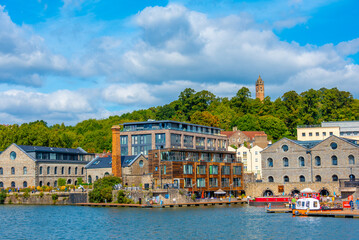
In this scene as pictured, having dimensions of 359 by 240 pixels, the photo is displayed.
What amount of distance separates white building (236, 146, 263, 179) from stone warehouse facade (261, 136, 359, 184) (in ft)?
62.0

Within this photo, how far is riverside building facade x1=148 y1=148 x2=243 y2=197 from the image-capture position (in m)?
82.9

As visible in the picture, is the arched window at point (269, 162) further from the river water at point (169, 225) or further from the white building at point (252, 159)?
the river water at point (169, 225)

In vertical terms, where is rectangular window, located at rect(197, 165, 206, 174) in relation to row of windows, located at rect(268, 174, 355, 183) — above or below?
above

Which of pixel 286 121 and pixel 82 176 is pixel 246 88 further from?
pixel 82 176

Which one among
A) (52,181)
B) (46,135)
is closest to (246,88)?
(46,135)

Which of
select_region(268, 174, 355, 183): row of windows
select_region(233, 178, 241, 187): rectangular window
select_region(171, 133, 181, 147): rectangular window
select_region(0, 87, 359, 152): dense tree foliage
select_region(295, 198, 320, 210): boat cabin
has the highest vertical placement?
select_region(0, 87, 359, 152): dense tree foliage

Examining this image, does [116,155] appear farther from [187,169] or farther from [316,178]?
[316,178]

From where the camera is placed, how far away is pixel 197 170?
86.8m

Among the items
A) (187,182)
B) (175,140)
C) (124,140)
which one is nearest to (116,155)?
(187,182)

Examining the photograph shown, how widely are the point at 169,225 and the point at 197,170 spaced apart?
32205 mm

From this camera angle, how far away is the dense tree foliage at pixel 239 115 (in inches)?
4889

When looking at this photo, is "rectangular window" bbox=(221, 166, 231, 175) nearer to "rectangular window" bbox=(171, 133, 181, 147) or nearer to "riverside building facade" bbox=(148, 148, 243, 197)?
"riverside building facade" bbox=(148, 148, 243, 197)

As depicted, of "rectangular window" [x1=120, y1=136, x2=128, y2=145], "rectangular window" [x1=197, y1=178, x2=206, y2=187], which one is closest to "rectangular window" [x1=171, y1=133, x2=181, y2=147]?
"rectangular window" [x1=120, y1=136, x2=128, y2=145]

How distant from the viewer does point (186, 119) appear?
495 feet
